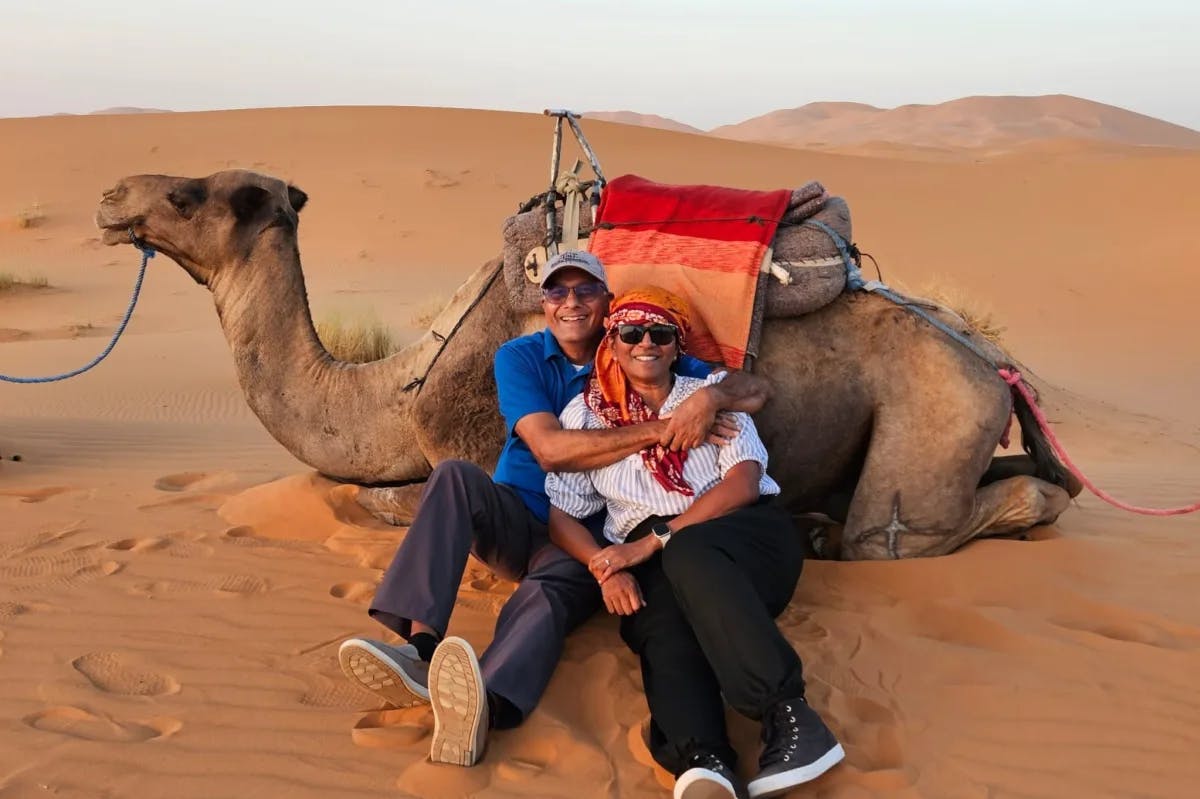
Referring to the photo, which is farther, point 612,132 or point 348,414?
point 612,132

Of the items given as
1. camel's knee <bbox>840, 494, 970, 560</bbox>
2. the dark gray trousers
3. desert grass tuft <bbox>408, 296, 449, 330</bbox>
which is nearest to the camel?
camel's knee <bbox>840, 494, 970, 560</bbox>

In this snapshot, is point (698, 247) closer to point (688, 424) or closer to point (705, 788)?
point (688, 424)

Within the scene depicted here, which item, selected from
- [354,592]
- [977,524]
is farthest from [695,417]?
[977,524]

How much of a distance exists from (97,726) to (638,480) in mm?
1859

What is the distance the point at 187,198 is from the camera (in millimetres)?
5531

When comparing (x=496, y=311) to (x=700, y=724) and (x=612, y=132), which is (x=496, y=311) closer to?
(x=700, y=724)

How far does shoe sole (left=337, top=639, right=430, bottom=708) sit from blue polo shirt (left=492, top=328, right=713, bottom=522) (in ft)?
3.06

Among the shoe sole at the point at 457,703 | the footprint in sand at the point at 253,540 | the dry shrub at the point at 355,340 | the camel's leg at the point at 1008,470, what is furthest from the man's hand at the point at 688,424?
the dry shrub at the point at 355,340

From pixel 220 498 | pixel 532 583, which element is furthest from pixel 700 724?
pixel 220 498

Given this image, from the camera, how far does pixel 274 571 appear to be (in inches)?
193

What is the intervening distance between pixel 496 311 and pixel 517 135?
3695 cm

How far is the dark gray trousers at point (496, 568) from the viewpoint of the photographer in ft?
11.3

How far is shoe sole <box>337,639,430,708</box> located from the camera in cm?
325

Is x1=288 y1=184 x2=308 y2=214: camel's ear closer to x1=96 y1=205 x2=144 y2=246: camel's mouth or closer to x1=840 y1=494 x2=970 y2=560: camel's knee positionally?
x1=96 y1=205 x2=144 y2=246: camel's mouth
